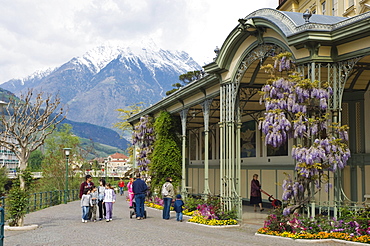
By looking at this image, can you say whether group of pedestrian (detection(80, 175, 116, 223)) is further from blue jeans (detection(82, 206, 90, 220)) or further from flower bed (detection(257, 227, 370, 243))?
flower bed (detection(257, 227, 370, 243))

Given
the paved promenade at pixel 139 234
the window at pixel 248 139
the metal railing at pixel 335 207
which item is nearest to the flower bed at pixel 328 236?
the paved promenade at pixel 139 234

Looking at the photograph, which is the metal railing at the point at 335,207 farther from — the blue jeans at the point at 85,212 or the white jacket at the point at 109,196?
the blue jeans at the point at 85,212

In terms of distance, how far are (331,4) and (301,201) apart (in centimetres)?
2224

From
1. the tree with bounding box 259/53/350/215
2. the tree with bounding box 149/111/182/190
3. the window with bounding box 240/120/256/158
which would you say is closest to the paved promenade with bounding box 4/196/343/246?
the tree with bounding box 259/53/350/215

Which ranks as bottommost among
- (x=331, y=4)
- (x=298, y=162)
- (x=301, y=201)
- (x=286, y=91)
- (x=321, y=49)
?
(x=301, y=201)

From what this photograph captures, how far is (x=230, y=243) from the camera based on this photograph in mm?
11422

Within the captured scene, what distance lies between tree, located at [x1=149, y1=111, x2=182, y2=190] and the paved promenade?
18.5 ft

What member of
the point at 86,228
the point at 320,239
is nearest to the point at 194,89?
the point at 86,228

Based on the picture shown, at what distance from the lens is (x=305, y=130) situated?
39.2 ft

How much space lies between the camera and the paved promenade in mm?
11859

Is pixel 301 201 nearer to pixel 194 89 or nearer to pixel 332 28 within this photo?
pixel 332 28

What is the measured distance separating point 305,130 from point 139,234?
17.7 feet

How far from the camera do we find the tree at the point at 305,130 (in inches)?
458

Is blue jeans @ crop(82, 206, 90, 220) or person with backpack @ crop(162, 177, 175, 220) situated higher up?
person with backpack @ crop(162, 177, 175, 220)
